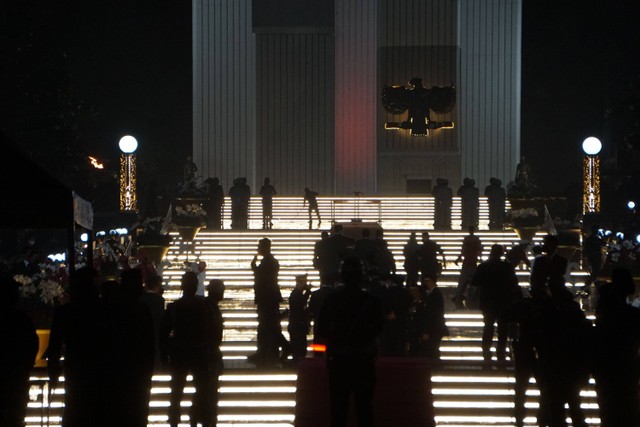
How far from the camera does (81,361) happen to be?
12.3 meters

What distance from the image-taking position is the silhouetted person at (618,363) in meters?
12.4

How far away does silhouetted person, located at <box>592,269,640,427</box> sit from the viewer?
40.5 feet

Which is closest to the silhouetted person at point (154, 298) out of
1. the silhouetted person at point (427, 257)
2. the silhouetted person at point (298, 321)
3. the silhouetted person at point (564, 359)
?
the silhouetted person at point (298, 321)

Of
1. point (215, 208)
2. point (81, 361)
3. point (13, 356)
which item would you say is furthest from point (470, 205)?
point (13, 356)

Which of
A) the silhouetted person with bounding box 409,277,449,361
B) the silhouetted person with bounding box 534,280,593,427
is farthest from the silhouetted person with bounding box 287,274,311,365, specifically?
the silhouetted person with bounding box 534,280,593,427

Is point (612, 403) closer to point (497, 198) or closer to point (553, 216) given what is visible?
point (497, 198)

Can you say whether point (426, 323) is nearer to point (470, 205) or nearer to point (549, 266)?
point (549, 266)

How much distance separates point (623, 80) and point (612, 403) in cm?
4123

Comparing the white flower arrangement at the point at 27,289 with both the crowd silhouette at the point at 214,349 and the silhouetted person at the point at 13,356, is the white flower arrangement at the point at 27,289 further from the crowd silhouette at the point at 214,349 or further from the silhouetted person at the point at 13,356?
the silhouetted person at the point at 13,356

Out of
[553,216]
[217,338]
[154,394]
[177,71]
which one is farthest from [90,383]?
[177,71]

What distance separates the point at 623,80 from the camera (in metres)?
52.2

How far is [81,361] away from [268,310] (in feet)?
21.1

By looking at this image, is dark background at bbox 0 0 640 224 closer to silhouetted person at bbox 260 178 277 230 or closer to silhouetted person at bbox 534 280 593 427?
silhouetted person at bbox 260 178 277 230

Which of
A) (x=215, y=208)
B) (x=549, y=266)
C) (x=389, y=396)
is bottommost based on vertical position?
(x=389, y=396)
